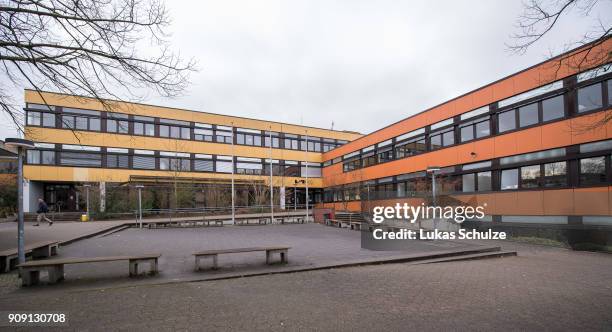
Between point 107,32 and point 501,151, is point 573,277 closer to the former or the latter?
point 107,32

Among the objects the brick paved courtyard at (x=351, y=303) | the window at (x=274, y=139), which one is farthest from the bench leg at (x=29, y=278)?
the window at (x=274, y=139)

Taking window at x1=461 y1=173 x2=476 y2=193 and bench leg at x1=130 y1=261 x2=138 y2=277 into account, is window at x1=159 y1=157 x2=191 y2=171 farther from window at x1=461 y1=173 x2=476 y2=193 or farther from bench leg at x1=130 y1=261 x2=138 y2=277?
bench leg at x1=130 y1=261 x2=138 y2=277

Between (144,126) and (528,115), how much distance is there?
34.1 metres

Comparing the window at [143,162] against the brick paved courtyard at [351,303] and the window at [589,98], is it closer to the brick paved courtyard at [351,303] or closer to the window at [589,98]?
the brick paved courtyard at [351,303]

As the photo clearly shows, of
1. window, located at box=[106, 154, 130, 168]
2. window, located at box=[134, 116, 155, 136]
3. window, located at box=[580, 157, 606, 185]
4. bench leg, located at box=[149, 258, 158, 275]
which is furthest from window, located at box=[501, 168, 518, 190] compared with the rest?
window, located at box=[106, 154, 130, 168]

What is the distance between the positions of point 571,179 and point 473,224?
6.09m

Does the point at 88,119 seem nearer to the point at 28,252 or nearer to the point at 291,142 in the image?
the point at 291,142

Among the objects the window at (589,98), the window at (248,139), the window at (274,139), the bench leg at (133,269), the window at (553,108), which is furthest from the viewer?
the window at (274,139)

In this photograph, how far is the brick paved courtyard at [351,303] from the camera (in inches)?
184

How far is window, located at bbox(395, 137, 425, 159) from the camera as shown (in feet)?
88.6

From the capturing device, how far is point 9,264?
26.5ft

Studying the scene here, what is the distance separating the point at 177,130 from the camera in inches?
1492

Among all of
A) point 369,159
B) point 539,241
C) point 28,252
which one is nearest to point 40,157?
point 28,252

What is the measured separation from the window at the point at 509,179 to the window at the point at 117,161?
109ft
